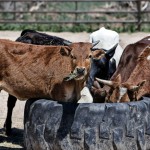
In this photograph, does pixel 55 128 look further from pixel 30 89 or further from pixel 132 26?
pixel 132 26

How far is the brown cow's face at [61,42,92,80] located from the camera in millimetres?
5680

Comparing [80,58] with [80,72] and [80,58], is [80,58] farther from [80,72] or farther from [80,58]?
[80,72]

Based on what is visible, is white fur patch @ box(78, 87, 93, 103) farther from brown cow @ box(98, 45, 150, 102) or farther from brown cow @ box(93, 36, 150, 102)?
brown cow @ box(98, 45, 150, 102)

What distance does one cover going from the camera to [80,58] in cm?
580

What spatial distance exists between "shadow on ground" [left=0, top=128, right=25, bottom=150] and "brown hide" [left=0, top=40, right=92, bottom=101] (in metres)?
0.87

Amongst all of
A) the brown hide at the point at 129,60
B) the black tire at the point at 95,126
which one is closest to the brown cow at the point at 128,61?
the brown hide at the point at 129,60

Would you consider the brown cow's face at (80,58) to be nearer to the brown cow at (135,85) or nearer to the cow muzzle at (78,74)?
the cow muzzle at (78,74)

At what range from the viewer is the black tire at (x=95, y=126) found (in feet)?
17.2

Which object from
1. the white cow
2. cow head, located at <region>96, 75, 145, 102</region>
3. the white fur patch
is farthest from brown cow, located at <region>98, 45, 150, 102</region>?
the white cow

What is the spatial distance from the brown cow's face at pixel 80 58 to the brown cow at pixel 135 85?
0.89ft

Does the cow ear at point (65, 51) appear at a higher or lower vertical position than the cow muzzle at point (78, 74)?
higher

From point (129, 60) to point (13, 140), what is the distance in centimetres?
180

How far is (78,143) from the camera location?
5289 millimetres

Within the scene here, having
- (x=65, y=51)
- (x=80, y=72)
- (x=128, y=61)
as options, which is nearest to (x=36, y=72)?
(x=65, y=51)
